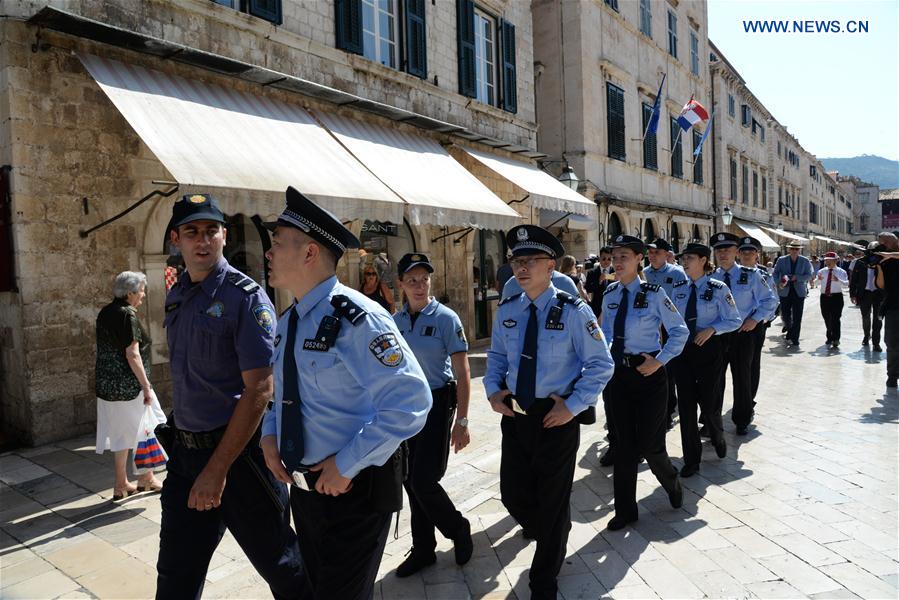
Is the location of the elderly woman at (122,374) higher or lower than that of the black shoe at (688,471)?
higher

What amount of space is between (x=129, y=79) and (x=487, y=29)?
30.5 feet

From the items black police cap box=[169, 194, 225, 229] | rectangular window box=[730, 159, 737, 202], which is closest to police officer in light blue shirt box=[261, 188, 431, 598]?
black police cap box=[169, 194, 225, 229]

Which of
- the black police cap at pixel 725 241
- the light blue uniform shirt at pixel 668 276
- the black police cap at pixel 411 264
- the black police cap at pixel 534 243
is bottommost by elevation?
the light blue uniform shirt at pixel 668 276

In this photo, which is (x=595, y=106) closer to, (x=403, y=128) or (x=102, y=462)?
(x=403, y=128)

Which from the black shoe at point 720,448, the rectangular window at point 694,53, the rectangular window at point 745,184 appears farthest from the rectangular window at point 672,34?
the black shoe at point 720,448

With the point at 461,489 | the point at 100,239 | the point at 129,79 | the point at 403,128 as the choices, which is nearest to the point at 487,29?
the point at 403,128

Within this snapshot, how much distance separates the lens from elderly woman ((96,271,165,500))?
4.69 m

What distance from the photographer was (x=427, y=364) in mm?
3744

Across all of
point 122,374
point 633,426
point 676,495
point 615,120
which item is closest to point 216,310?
point 122,374

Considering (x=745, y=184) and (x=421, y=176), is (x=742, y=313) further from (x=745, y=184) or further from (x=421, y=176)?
(x=745, y=184)

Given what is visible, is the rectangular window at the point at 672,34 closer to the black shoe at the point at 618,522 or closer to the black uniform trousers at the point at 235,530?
the black shoe at the point at 618,522

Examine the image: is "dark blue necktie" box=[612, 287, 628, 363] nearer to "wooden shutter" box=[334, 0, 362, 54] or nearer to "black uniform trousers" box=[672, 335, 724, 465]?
"black uniform trousers" box=[672, 335, 724, 465]

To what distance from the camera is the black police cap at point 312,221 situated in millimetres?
2170

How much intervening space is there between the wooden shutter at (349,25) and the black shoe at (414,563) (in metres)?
8.44
